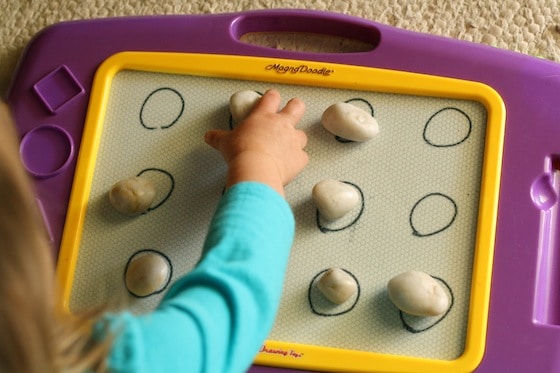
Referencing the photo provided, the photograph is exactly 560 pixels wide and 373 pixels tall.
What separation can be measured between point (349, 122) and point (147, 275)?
0.65ft

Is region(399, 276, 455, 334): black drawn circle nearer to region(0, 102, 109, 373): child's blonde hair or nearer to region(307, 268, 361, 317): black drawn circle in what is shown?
region(307, 268, 361, 317): black drawn circle

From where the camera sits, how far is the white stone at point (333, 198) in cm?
58

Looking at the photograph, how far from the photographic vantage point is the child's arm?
1.41 ft

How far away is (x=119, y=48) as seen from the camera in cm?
65

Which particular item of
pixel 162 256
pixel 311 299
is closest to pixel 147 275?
pixel 162 256

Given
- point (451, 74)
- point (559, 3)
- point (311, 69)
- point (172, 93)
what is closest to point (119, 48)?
point (172, 93)

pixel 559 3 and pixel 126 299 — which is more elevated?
pixel 559 3

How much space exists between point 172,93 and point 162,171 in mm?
69

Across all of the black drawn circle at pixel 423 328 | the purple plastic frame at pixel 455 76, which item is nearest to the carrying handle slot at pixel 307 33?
the purple plastic frame at pixel 455 76

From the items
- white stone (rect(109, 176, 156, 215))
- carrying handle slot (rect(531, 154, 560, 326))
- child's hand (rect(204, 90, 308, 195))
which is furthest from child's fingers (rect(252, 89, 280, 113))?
carrying handle slot (rect(531, 154, 560, 326))

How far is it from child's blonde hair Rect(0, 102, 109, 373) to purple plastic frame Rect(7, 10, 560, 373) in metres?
0.27

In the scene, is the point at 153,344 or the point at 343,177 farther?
the point at 343,177

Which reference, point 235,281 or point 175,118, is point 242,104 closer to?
point 175,118

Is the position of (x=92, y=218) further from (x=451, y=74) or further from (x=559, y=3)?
(x=559, y=3)
